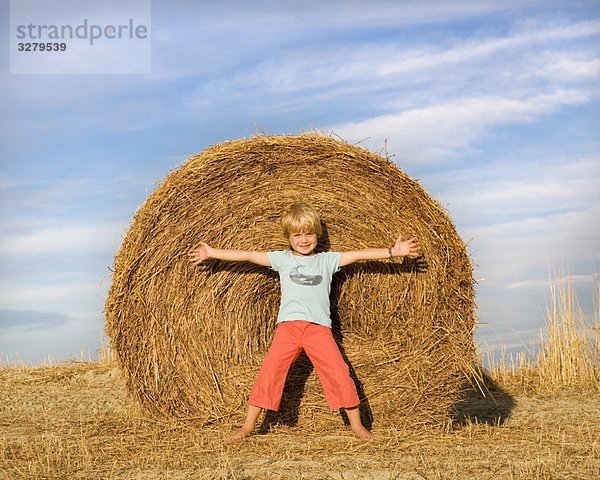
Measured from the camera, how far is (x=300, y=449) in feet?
16.8

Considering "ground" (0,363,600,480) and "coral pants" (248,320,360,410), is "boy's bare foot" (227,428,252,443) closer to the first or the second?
"ground" (0,363,600,480)

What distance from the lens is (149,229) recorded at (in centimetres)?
578

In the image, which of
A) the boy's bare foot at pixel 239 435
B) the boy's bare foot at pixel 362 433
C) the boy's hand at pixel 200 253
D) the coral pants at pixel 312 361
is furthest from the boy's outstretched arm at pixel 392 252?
the boy's bare foot at pixel 239 435

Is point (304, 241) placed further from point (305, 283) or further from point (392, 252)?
point (392, 252)

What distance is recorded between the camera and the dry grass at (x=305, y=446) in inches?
177

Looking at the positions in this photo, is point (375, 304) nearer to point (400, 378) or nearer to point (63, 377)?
point (400, 378)

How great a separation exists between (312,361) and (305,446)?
639 millimetres

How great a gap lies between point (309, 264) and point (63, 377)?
18.6 feet

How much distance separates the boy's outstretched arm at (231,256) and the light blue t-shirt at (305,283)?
0.06 m

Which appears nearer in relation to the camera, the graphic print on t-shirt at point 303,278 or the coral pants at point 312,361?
the coral pants at point 312,361

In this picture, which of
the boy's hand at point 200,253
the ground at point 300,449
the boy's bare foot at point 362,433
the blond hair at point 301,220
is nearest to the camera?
the ground at point 300,449

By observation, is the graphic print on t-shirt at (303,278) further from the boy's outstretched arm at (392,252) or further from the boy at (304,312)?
the boy's outstretched arm at (392,252)

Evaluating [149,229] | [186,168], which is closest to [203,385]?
[149,229]

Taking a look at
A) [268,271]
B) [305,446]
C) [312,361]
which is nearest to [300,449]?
[305,446]
